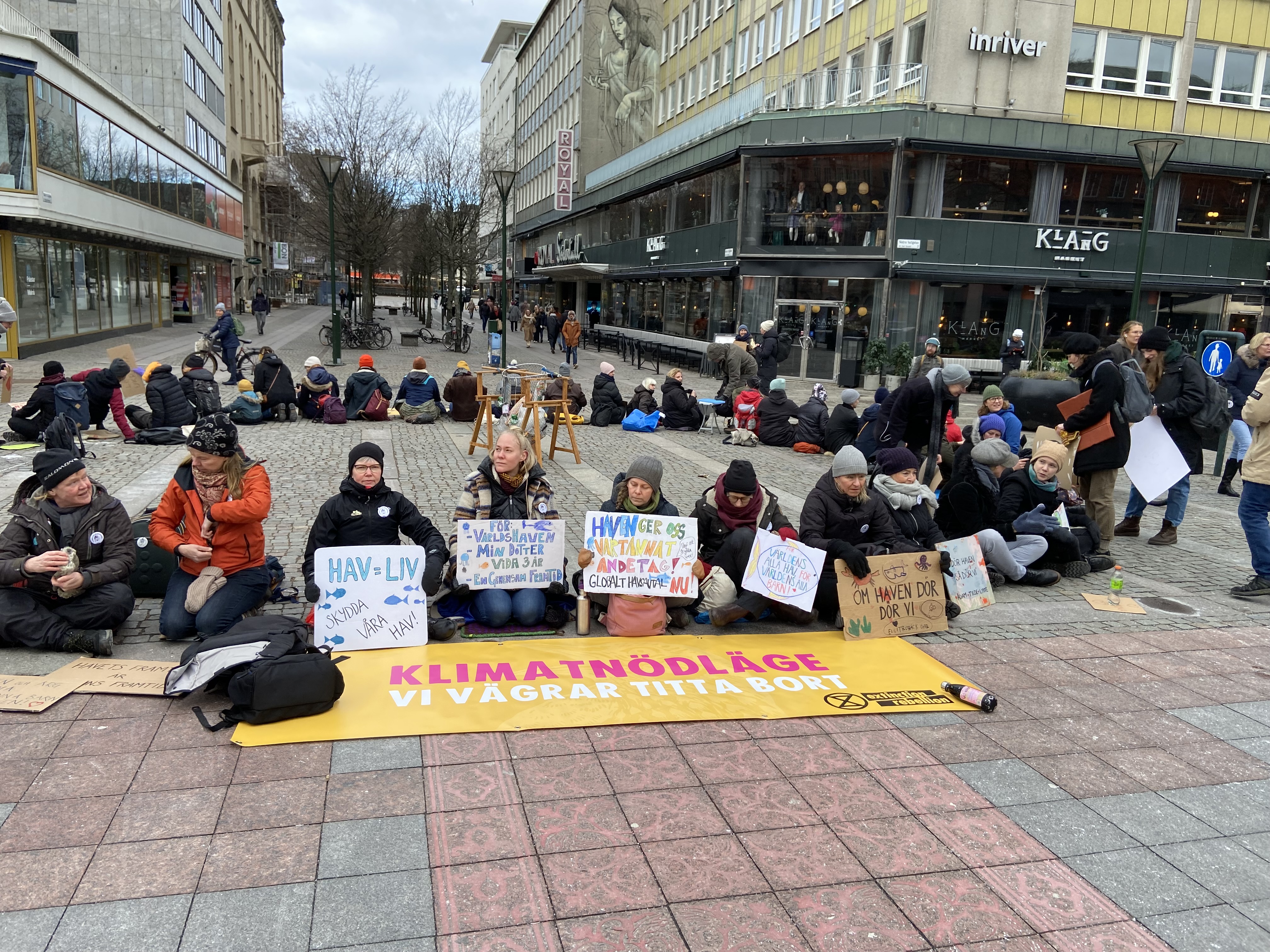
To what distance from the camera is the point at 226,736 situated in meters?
4.57

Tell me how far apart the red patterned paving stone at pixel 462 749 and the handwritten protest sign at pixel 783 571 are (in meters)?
2.42

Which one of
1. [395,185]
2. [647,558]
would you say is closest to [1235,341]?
[647,558]

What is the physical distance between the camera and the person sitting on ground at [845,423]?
13.9 metres

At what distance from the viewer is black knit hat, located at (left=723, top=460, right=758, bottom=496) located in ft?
21.4

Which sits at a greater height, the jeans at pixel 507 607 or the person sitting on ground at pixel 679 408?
the person sitting on ground at pixel 679 408

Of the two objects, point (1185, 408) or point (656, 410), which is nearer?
point (1185, 408)

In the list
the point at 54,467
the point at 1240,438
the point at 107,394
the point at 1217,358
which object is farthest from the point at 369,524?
the point at 1217,358

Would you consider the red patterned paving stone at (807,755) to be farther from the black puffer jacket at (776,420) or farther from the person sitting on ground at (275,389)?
the person sitting on ground at (275,389)

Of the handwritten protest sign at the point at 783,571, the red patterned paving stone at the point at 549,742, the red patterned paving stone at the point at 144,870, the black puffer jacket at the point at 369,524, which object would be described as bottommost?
the red patterned paving stone at the point at 144,870

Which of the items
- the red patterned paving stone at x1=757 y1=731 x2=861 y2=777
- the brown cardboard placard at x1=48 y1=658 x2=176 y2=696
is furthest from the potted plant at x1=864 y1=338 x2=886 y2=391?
the brown cardboard placard at x1=48 y1=658 x2=176 y2=696

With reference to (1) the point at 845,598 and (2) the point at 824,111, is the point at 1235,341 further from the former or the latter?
(2) the point at 824,111

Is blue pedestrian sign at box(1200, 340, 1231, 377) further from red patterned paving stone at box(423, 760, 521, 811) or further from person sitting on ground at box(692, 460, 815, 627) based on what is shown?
red patterned paving stone at box(423, 760, 521, 811)

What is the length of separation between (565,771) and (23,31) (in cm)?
2669

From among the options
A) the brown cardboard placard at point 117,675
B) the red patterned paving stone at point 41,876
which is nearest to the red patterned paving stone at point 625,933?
the red patterned paving stone at point 41,876
